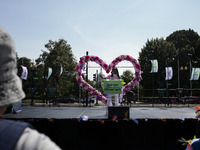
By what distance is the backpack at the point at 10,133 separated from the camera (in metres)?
0.64

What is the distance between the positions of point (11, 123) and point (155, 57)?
52597mm

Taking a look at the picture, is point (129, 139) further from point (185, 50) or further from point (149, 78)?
point (185, 50)

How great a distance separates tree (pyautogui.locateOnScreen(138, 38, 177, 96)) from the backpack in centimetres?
4815

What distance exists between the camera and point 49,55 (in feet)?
171

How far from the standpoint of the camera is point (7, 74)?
0.69 meters

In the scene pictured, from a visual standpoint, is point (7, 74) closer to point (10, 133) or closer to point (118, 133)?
point (10, 133)

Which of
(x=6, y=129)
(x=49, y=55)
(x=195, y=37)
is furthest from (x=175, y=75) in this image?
(x=6, y=129)

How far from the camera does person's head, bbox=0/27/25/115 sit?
2.22 ft

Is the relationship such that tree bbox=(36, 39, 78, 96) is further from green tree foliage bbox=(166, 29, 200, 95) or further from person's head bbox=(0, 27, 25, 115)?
person's head bbox=(0, 27, 25, 115)

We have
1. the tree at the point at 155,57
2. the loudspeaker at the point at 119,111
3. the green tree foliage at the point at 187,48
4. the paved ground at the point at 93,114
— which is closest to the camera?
the loudspeaker at the point at 119,111

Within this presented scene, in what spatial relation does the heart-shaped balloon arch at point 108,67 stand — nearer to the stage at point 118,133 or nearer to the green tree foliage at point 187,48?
the stage at point 118,133

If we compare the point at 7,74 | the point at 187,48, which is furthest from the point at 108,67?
the point at 187,48

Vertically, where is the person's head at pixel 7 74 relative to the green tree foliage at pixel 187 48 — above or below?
below

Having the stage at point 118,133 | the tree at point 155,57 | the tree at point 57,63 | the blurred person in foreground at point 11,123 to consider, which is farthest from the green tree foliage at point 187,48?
the blurred person in foreground at point 11,123
